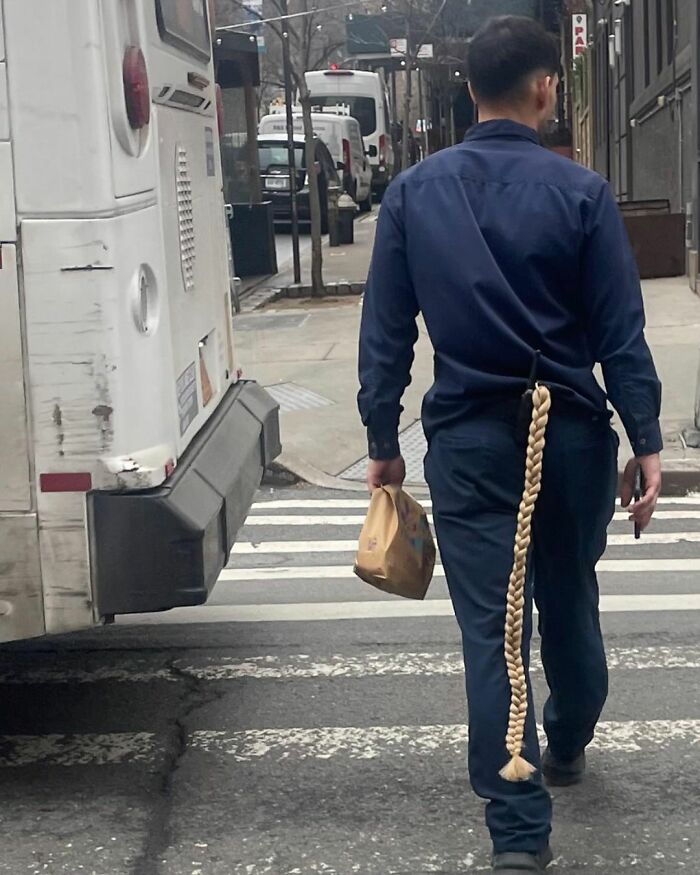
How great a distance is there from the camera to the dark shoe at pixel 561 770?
3939 mm

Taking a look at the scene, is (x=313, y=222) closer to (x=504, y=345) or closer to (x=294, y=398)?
(x=294, y=398)

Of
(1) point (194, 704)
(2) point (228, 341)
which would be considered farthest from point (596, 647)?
(2) point (228, 341)

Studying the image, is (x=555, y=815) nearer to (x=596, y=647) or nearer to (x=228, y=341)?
(x=596, y=647)

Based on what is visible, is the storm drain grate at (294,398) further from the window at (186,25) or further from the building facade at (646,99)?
the building facade at (646,99)

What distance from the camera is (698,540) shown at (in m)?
7.25

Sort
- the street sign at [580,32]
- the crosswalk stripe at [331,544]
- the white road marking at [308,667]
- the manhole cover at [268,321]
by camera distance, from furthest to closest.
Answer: the street sign at [580,32]
the manhole cover at [268,321]
the crosswalk stripe at [331,544]
the white road marking at [308,667]

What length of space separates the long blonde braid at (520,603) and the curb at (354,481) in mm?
4980

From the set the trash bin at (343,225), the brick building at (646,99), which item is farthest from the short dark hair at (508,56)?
the trash bin at (343,225)

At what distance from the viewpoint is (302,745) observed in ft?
14.3

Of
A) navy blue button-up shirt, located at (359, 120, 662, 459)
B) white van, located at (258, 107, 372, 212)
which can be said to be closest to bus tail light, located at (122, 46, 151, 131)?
navy blue button-up shirt, located at (359, 120, 662, 459)

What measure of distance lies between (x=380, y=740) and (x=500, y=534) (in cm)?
134

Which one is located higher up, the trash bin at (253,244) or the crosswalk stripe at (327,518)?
the trash bin at (253,244)

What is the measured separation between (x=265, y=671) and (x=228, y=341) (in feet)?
4.56

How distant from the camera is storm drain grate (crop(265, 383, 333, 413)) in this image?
10945mm
